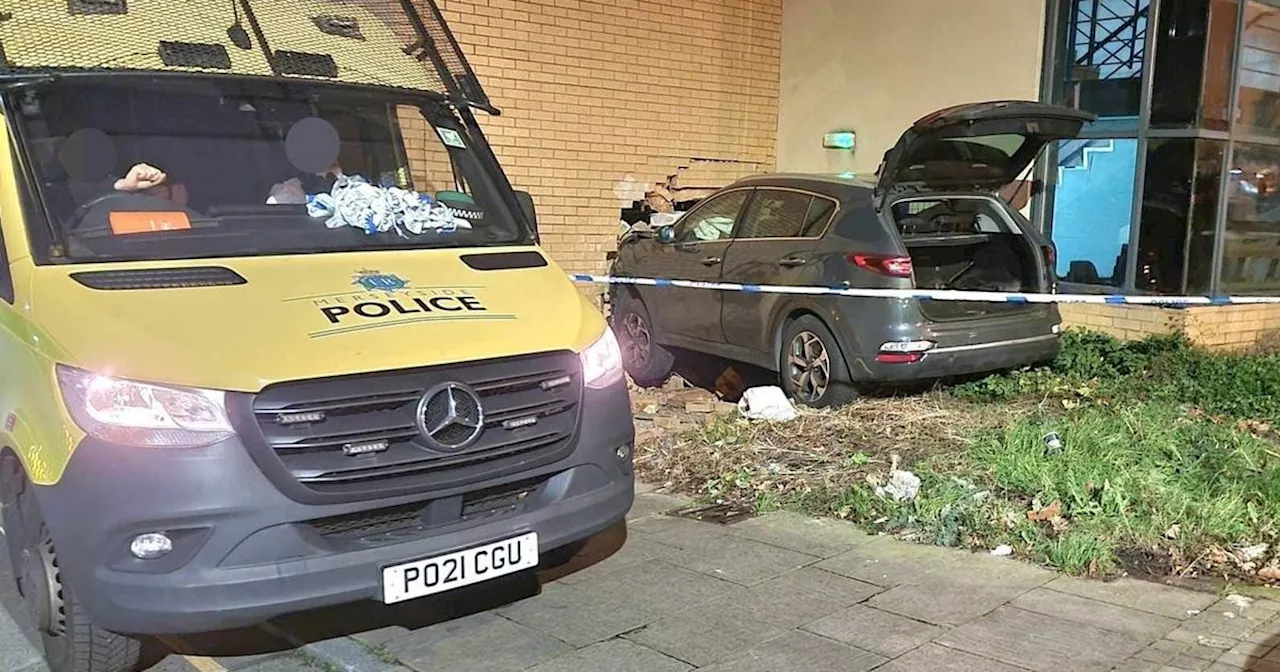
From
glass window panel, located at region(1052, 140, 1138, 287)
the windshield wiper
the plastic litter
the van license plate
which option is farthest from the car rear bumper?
the windshield wiper

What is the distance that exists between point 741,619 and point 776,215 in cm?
406

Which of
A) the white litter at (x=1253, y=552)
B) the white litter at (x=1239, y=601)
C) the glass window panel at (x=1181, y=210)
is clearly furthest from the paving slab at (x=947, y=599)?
the glass window panel at (x=1181, y=210)

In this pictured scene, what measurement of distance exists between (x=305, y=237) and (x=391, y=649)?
1601 mm

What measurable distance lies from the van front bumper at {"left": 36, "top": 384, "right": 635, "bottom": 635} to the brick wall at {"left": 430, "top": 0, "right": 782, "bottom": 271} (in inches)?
265

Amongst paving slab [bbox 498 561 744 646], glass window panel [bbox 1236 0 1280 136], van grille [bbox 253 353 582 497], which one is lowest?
paving slab [bbox 498 561 744 646]

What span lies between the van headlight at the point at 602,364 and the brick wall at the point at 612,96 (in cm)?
586

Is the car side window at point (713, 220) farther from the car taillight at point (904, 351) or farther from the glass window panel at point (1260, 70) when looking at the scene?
the glass window panel at point (1260, 70)

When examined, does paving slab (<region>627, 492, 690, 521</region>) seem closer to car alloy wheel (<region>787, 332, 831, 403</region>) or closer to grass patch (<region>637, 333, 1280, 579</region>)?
grass patch (<region>637, 333, 1280, 579</region>)

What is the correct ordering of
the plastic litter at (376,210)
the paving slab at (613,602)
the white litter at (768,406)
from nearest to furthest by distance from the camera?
the paving slab at (613,602) → the plastic litter at (376,210) → the white litter at (768,406)

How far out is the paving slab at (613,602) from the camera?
402 centimetres

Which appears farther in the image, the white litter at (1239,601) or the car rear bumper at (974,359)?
the car rear bumper at (974,359)

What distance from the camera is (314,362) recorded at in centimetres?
329

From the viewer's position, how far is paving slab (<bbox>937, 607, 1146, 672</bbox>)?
3.66m

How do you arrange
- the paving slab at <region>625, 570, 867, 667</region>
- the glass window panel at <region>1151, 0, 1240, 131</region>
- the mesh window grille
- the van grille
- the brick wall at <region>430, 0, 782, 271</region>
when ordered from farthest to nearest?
the brick wall at <region>430, 0, 782, 271</region>
the glass window panel at <region>1151, 0, 1240, 131</region>
the mesh window grille
the paving slab at <region>625, 570, 867, 667</region>
the van grille
